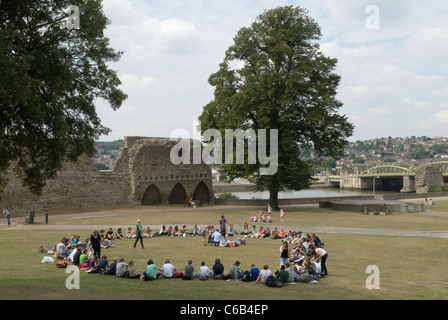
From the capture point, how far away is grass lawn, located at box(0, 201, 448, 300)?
12.1m

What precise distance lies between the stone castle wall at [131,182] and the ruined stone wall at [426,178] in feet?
116

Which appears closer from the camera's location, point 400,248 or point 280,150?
point 400,248

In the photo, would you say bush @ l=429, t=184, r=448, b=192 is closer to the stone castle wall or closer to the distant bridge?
the stone castle wall

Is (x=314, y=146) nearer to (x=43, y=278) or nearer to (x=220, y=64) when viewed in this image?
(x=220, y=64)

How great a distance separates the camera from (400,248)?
67.2 ft

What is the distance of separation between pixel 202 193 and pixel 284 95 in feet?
58.3

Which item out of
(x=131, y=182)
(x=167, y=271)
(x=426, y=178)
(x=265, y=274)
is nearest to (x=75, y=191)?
(x=131, y=182)

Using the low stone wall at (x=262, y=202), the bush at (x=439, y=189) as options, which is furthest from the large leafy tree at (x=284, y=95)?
the bush at (x=439, y=189)

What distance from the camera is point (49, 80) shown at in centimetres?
1394

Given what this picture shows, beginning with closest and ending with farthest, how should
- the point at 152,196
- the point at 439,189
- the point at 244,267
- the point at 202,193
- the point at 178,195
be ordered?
the point at 244,267 < the point at 152,196 < the point at 178,195 < the point at 202,193 < the point at 439,189

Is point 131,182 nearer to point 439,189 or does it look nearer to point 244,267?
point 244,267

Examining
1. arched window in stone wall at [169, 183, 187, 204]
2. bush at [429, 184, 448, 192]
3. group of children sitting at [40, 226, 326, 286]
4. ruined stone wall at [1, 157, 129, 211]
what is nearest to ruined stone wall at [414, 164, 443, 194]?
bush at [429, 184, 448, 192]

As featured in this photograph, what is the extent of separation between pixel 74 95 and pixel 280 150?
23.7 meters
